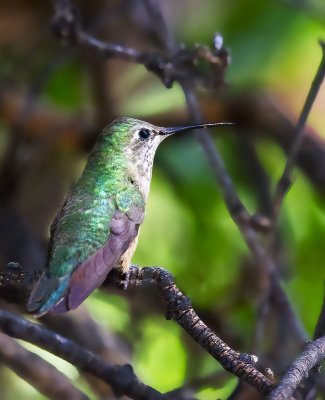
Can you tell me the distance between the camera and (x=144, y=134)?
3.96m

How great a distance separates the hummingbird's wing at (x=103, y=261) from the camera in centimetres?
273

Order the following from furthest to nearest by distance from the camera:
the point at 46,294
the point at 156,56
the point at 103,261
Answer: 1. the point at 156,56
2. the point at 103,261
3. the point at 46,294

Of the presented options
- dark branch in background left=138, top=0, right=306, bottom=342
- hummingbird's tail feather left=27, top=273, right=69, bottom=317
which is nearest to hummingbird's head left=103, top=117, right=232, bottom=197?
dark branch in background left=138, top=0, right=306, bottom=342

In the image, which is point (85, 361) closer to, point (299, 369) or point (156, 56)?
point (299, 369)

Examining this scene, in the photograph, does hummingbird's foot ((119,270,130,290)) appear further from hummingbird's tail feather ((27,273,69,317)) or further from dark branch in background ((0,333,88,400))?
dark branch in background ((0,333,88,400))

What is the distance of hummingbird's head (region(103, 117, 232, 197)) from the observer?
389 cm


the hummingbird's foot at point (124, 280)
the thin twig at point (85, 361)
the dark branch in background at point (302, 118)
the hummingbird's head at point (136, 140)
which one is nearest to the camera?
the thin twig at point (85, 361)

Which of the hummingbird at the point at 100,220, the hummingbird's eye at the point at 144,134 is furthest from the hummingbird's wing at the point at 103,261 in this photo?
the hummingbird's eye at the point at 144,134

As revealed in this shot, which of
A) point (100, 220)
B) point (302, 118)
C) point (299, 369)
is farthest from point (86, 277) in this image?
point (302, 118)

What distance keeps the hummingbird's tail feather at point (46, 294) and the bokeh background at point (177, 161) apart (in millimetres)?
1415

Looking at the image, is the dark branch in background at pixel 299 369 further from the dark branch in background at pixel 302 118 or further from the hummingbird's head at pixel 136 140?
the hummingbird's head at pixel 136 140

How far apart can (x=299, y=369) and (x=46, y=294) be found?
0.94 meters

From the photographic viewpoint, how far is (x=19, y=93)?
17.7 ft

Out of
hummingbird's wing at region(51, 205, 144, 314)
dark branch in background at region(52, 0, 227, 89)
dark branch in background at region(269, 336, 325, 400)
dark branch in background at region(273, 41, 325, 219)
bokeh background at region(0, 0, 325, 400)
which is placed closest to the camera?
dark branch in background at region(269, 336, 325, 400)
